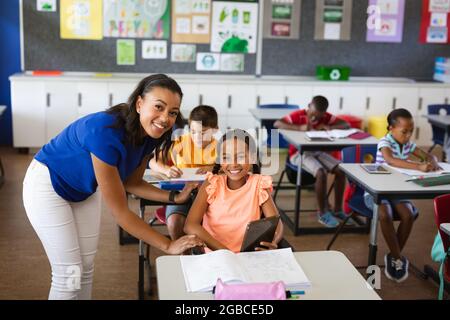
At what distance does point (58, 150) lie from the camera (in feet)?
7.11

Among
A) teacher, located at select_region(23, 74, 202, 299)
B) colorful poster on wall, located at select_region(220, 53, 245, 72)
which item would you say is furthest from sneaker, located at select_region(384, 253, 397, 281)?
colorful poster on wall, located at select_region(220, 53, 245, 72)

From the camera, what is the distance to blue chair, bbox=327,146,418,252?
3627mm

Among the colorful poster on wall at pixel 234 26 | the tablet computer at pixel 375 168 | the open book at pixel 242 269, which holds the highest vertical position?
the colorful poster on wall at pixel 234 26

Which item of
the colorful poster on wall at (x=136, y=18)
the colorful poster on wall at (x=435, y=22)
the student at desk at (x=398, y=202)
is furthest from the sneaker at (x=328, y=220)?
the colorful poster on wall at (x=435, y=22)

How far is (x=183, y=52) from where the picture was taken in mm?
6781

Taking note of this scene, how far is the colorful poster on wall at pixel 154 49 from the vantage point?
22.0 ft

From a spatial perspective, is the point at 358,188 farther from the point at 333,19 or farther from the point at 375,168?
the point at 333,19

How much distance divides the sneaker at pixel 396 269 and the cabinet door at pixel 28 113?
13.5 feet

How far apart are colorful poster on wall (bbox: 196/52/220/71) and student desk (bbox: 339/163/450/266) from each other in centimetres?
363

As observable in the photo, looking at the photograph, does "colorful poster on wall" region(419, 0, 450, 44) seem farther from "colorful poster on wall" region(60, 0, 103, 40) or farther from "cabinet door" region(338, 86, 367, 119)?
"colorful poster on wall" region(60, 0, 103, 40)

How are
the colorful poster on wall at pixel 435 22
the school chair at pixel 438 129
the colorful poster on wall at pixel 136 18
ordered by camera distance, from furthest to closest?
the colorful poster on wall at pixel 435 22 < the colorful poster on wall at pixel 136 18 < the school chair at pixel 438 129

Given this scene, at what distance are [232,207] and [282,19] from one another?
4600 mm

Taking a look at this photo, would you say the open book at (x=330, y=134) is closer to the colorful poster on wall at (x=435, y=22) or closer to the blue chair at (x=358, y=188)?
the blue chair at (x=358, y=188)
